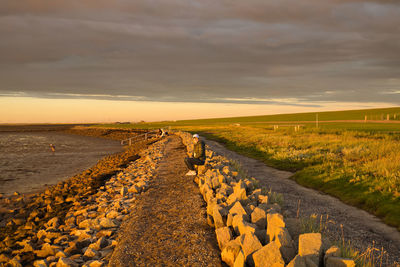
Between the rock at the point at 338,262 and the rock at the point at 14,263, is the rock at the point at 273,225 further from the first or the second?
the rock at the point at 14,263

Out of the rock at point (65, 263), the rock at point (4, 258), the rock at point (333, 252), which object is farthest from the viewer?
the rock at point (4, 258)

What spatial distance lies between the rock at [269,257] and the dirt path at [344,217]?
267 centimetres

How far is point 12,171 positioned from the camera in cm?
2358

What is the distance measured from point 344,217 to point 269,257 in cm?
702

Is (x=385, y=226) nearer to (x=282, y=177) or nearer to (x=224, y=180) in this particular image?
(x=224, y=180)

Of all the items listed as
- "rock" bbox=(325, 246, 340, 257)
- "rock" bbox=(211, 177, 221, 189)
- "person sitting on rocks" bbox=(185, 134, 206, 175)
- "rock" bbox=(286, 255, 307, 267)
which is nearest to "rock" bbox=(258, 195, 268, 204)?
"rock" bbox=(211, 177, 221, 189)

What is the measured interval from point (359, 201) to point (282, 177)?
5.51 m

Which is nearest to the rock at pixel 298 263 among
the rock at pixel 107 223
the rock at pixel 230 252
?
the rock at pixel 230 252

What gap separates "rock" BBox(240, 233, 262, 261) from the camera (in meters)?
4.44

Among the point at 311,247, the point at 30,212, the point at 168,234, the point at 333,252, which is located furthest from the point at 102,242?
the point at 30,212

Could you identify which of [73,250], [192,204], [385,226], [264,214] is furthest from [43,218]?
[385,226]

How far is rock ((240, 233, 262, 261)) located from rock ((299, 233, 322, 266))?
701mm

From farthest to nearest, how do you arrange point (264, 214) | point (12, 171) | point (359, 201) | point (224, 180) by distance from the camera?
point (12, 171)
point (359, 201)
point (224, 180)
point (264, 214)

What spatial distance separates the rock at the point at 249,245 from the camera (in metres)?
4.44
